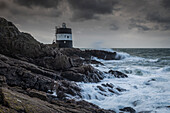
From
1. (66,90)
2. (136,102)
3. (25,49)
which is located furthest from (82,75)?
(25,49)

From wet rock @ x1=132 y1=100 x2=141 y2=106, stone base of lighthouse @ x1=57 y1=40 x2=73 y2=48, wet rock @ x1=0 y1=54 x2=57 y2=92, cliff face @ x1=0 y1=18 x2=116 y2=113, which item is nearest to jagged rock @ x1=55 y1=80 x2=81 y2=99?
cliff face @ x1=0 y1=18 x2=116 y2=113

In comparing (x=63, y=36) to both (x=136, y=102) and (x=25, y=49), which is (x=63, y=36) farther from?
(x=136, y=102)

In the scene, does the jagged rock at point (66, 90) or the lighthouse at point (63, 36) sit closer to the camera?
the jagged rock at point (66, 90)

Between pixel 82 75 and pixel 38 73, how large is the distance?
12.0 feet

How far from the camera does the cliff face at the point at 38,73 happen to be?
6730mm

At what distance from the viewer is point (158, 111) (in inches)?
314

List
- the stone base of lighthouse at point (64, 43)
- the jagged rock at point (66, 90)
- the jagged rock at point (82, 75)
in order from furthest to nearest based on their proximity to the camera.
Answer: the stone base of lighthouse at point (64, 43)
the jagged rock at point (82, 75)
the jagged rock at point (66, 90)

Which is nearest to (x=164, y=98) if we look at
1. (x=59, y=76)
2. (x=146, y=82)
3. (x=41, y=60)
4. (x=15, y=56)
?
(x=146, y=82)

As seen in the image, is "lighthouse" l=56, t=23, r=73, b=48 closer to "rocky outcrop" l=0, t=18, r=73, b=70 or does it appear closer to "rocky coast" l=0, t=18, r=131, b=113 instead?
"rocky coast" l=0, t=18, r=131, b=113

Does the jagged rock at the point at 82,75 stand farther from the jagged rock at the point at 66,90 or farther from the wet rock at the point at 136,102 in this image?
the wet rock at the point at 136,102

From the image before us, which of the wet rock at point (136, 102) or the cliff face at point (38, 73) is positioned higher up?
the cliff face at point (38, 73)

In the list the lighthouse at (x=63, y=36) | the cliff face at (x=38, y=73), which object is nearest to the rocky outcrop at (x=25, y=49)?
the cliff face at (x=38, y=73)

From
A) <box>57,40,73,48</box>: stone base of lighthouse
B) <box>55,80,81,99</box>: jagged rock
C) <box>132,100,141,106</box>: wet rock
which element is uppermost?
<box>57,40,73,48</box>: stone base of lighthouse

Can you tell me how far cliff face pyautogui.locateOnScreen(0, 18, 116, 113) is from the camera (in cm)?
673
